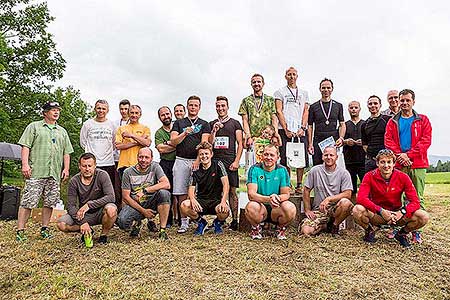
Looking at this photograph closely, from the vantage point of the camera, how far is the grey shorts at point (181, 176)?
6.51 metres

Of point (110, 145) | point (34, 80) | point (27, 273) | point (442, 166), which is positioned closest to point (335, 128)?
point (110, 145)

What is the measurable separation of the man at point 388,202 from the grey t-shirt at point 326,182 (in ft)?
1.25

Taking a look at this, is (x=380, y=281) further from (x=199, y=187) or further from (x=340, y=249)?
(x=199, y=187)

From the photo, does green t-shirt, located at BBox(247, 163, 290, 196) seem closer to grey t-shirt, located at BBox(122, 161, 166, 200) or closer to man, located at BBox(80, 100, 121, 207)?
grey t-shirt, located at BBox(122, 161, 166, 200)

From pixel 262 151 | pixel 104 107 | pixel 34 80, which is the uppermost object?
pixel 34 80

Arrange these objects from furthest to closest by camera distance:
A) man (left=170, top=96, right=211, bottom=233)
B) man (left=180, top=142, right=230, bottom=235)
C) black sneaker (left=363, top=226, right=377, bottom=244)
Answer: man (left=170, top=96, right=211, bottom=233) → man (left=180, top=142, right=230, bottom=235) → black sneaker (left=363, top=226, right=377, bottom=244)

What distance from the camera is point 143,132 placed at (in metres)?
6.74

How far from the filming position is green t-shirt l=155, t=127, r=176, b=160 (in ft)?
22.5

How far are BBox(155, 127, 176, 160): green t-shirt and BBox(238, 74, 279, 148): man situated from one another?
1.23 meters

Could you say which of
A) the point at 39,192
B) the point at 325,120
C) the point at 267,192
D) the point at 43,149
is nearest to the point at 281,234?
the point at 267,192

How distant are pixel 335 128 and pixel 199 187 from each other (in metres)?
2.45

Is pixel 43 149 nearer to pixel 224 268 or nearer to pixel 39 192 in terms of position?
pixel 39 192

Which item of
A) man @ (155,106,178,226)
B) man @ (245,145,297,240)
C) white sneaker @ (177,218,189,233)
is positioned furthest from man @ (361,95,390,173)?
man @ (155,106,178,226)

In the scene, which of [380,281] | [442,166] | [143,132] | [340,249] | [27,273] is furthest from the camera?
[442,166]
